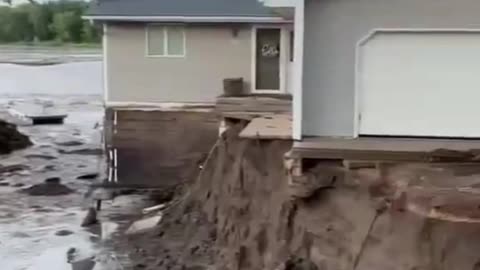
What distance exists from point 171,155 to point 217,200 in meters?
6.64

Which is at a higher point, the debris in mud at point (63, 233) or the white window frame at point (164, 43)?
the white window frame at point (164, 43)

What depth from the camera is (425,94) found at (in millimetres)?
11180

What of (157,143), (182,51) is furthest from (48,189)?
(182,51)

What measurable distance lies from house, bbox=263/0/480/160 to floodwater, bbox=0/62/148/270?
311 inches

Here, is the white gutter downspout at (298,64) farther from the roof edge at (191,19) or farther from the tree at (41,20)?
the tree at (41,20)

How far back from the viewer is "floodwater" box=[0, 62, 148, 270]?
19047 millimetres

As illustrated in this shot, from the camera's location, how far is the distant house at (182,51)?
23.7 metres

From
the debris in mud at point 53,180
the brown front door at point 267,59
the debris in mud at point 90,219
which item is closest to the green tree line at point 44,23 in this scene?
the debris in mud at point 53,180

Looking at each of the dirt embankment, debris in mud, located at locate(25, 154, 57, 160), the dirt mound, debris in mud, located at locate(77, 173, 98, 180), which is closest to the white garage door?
the dirt embankment

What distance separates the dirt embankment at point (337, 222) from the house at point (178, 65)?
6.73 m

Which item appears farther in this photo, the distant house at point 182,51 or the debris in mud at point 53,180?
the debris in mud at point 53,180

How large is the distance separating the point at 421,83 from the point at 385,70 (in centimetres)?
45

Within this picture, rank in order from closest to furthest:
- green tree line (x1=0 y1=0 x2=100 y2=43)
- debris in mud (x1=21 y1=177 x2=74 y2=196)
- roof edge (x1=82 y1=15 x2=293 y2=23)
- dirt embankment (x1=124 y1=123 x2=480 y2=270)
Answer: dirt embankment (x1=124 y1=123 x2=480 y2=270), roof edge (x1=82 y1=15 x2=293 y2=23), debris in mud (x1=21 y1=177 x2=74 y2=196), green tree line (x1=0 y1=0 x2=100 y2=43)

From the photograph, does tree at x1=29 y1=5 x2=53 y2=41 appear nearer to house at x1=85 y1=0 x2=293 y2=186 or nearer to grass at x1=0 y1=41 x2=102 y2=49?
grass at x1=0 y1=41 x2=102 y2=49
